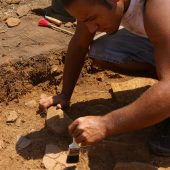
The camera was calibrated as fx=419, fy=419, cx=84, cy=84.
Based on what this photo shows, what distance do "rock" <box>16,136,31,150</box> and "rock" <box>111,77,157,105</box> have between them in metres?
0.85

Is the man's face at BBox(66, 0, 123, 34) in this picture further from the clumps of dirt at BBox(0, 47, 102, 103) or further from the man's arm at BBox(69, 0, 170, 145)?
the clumps of dirt at BBox(0, 47, 102, 103)

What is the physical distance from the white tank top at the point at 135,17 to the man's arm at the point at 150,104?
137 millimetres

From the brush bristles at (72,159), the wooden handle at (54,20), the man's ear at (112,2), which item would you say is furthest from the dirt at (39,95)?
the man's ear at (112,2)

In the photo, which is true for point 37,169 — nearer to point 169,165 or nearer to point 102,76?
point 169,165

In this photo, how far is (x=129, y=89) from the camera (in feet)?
11.6

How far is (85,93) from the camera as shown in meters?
3.72

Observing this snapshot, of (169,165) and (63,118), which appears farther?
(63,118)

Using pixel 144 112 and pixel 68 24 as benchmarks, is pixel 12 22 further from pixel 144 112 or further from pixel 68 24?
pixel 144 112

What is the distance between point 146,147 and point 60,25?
68.5 inches

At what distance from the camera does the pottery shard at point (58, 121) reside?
3.06m

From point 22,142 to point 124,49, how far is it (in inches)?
40.6

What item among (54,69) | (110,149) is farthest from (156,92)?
(54,69)

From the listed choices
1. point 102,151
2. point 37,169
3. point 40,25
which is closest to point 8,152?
point 37,169

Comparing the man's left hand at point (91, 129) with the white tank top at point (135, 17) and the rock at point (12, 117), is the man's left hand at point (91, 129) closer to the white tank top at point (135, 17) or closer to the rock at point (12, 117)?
the white tank top at point (135, 17)
